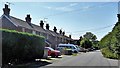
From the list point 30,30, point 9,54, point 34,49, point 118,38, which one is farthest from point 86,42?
point 9,54

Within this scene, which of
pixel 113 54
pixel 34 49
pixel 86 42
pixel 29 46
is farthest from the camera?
pixel 86 42

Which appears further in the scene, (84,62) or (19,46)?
(84,62)

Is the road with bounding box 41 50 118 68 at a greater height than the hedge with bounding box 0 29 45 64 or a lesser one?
lesser

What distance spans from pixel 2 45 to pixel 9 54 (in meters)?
1.39

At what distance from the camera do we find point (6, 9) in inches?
1620

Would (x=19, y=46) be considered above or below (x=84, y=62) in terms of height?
above

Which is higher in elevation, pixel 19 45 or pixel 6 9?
pixel 6 9

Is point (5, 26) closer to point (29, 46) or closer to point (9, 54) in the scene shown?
point (29, 46)

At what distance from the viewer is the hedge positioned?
1764cm

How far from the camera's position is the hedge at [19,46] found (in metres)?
17.6

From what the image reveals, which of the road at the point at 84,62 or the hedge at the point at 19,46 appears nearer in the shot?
the hedge at the point at 19,46

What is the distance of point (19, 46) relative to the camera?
20.2 meters

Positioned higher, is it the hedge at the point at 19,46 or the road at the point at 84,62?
the hedge at the point at 19,46

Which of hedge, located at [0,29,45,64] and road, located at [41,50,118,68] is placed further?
road, located at [41,50,118,68]
